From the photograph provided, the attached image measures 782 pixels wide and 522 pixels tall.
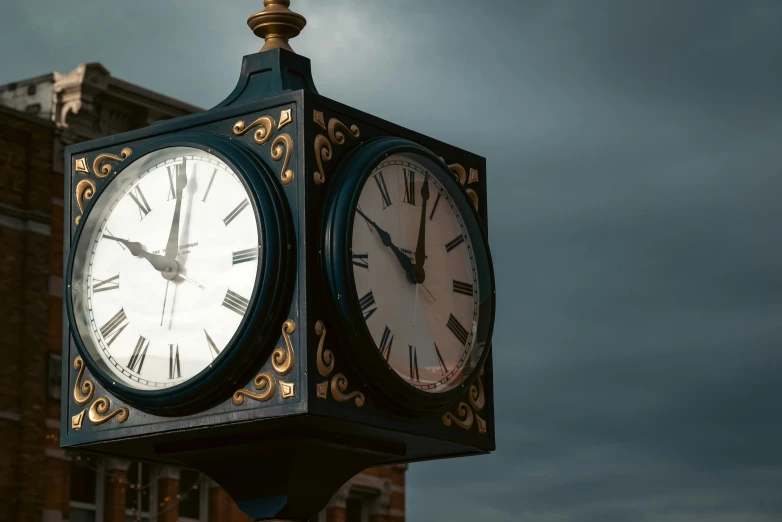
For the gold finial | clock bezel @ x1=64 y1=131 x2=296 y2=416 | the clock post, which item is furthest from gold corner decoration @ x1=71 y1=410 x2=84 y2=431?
the gold finial

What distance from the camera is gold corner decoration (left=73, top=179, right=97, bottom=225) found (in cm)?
394

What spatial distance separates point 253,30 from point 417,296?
0.89 m

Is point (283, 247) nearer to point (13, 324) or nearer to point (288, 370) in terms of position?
point (288, 370)

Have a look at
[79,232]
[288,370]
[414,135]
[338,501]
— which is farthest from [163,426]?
[338,501]

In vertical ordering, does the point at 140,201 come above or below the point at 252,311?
above

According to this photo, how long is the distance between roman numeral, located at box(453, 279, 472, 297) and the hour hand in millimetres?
733

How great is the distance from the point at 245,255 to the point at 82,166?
705mm

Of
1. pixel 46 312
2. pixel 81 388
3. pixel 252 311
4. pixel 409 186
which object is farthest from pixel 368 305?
pixel 46 312

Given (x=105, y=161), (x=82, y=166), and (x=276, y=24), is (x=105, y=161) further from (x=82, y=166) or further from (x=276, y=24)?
(x=276, y=24)

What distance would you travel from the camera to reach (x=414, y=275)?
3.74 metres

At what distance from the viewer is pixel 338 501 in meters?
23.8

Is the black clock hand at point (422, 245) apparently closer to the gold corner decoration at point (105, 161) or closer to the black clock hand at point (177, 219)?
the black clock hand at point (177, 219)

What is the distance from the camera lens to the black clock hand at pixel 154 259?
3.66m

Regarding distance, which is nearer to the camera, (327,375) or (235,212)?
(327,375)
